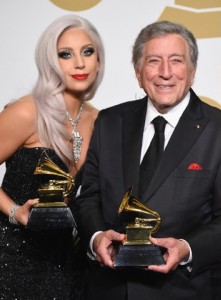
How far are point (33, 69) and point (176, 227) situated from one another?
5.23ft

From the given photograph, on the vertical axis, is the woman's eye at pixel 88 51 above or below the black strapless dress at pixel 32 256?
above

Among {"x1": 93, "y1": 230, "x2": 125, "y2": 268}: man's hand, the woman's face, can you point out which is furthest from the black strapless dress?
{"x1": 93, "y1": 230, "x2": 125, "y2": 268}: man's hand

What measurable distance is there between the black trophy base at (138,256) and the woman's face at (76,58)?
718 mm

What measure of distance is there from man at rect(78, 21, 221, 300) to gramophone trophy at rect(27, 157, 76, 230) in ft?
0.19

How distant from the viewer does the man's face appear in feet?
6.84

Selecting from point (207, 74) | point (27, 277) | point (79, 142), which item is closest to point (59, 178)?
point (79, 142)

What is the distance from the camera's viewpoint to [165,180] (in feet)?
6.56

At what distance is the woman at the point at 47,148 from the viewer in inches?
94.6

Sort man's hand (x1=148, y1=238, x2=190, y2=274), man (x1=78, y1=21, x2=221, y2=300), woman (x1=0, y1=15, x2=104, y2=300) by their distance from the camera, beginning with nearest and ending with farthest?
1. man's hand (x1=148, y1=238, x2=190, y2=274)
2. man (x1=78, y1=21, x2=221, y2=300)
3. woman (x1=0, y1=15, x2=104, y2=300)

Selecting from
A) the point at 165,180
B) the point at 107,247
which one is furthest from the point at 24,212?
the point at 165,180

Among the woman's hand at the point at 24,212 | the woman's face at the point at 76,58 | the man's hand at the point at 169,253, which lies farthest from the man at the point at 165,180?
the woman's face at the point at 76,58

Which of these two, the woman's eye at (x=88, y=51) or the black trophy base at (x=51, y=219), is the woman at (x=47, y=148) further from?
the black trophy base at (x=51, y=219)

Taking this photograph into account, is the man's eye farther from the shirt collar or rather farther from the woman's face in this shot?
the shirt collar

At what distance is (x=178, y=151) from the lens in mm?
2027
